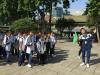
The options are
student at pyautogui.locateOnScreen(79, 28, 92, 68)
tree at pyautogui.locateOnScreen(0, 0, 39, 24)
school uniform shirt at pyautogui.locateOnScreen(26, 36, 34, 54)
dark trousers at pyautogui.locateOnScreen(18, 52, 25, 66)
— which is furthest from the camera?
tree at pyautogui.locateOnScreen(0, 0, 39, 24)

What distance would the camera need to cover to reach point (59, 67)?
16.2m

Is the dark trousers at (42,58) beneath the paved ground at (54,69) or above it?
above

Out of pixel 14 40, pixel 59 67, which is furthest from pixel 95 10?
pixel 59 67

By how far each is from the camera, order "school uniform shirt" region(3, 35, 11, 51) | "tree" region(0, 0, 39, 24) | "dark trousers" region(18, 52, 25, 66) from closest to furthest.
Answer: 1. "dark trousers" region(18, 52, 25, 66)
2. "school uniform shirt" region(3, 35, 11, 51)
3. "tree" region(0, 0, 39, 24)

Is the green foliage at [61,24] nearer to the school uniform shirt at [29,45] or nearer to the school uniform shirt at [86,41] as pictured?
the school uniform shirt at [86,41]

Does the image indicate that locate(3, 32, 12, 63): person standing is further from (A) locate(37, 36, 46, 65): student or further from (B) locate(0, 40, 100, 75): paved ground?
(A) locate(37, 36, 46, 65): student

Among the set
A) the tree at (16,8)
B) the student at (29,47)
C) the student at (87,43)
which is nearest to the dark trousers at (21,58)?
the student at (29,47)

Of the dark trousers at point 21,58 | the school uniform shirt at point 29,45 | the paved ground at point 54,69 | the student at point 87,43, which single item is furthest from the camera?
the dark trousers at point 21,58

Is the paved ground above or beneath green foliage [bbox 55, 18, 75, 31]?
above

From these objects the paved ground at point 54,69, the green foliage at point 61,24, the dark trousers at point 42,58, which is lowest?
the green foliage at point 61,24

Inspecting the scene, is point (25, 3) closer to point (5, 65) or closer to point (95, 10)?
point (95, 10)

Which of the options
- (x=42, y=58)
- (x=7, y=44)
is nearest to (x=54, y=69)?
(x=42, y=58)

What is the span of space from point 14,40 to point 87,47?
15.4 ft

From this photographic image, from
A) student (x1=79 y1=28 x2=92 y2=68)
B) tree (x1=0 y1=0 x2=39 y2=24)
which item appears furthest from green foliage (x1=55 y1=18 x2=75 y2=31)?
student (x1=79 y1=28 x2=92 y2=68)
